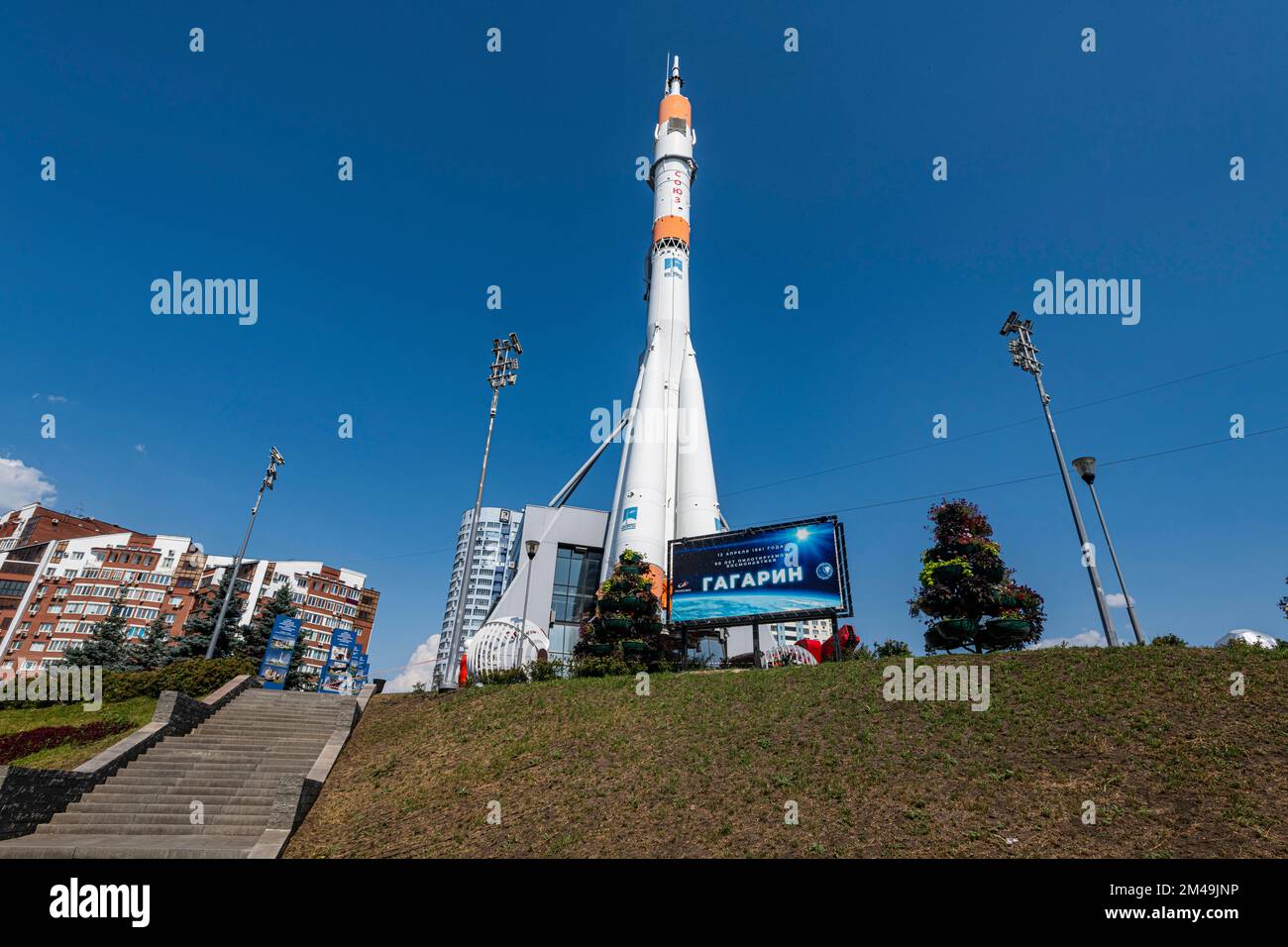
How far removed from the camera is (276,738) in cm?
1817

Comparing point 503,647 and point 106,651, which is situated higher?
point 503,647

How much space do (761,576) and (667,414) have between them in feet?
49.2

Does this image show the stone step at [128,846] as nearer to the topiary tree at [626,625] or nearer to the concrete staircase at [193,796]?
the concrete staircase at [193,796]

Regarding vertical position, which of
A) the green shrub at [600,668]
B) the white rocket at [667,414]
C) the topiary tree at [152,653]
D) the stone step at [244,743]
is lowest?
the stone step at [244,743]

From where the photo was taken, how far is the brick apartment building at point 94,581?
6975 cm

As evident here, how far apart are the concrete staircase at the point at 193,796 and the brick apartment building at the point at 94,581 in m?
51.8

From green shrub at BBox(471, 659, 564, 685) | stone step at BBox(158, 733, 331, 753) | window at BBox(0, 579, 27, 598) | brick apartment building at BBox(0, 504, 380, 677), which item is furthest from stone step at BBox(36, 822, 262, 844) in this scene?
window at BBox(0, 579, 27, 598)

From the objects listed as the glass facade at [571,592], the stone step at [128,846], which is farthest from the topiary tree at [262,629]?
the stone step at [128,846]

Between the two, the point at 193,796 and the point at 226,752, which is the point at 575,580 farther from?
the point at 193,796

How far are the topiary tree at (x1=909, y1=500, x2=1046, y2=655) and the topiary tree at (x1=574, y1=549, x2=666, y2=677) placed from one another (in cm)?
950

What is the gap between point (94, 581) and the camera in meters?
72.9

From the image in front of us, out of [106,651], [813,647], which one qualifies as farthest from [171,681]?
[813,647]
